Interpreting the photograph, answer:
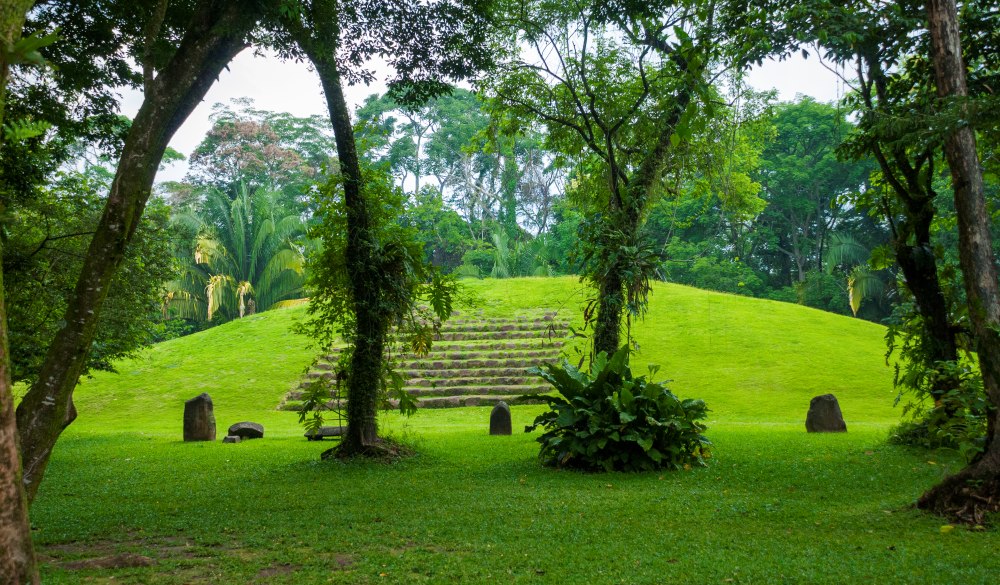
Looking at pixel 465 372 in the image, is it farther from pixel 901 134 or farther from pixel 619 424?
pixel 901 134

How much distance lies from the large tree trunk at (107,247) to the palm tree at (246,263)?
25171 mm

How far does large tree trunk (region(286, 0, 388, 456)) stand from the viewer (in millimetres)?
8508

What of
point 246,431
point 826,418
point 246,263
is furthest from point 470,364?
point 246,263

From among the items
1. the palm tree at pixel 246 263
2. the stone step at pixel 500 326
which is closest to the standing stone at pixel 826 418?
the stone step at pixel 500 326

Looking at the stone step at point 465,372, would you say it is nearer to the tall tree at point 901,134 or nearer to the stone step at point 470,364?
the stone step at point 470,364

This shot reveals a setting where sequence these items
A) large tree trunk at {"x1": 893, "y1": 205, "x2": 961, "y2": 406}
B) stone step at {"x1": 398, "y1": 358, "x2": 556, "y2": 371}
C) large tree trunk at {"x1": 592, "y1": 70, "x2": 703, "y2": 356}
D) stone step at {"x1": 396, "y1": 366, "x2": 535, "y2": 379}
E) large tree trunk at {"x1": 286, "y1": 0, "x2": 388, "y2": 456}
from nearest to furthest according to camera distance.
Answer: large tree trunk at {"x1": 893, "y1": 205, "x2": 961, "y2": 406} → large tree trunk at {"x1": 286, "y1": 0, "x2": 388, "y2": 456} → large tree trunk at {"x1": 592, "y1": 70, "x2": 703, "y2": 356} → stone step at {"x1": 396, "y1": 366, "x2": 535, "y2": 379} → stone step at {"x1": 398, "y1": 358, "x2": 556, "y2": 371}

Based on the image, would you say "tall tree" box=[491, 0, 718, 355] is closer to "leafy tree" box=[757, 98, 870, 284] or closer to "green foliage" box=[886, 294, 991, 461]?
"green foliage" box=[886, 294, 991, 461]

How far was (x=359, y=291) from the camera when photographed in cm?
863

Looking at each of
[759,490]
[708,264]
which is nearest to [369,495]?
[759,490]

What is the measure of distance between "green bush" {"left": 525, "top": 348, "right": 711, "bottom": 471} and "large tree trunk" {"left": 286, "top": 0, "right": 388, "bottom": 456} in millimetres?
2169

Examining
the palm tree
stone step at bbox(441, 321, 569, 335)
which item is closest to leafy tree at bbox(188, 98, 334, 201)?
the palm tree

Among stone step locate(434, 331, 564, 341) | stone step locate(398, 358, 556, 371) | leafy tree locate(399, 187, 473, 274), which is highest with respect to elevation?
leafy tree locate(399, 187, 473, 274)

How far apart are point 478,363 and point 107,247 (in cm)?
1594

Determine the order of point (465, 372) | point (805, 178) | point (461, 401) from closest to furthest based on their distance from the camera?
point (461, 401) < point (465, 372) < point (805, 178)
